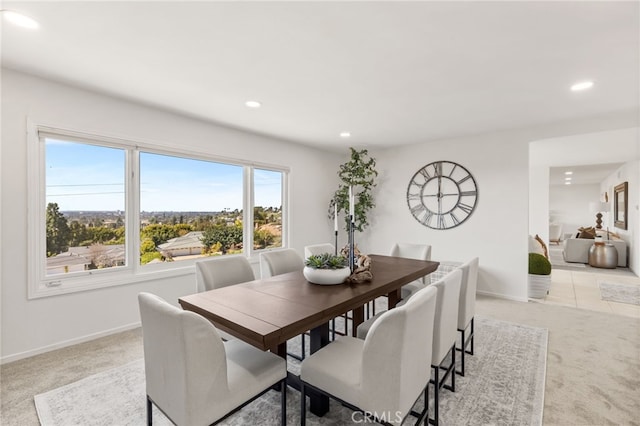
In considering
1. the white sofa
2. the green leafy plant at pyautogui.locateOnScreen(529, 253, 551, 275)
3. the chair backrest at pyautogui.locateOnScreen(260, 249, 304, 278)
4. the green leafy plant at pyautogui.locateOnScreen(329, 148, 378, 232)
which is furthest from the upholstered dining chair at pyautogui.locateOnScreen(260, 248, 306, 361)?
the white sofa

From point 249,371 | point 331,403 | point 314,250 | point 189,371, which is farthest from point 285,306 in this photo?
point 314,250

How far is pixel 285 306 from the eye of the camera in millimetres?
1695

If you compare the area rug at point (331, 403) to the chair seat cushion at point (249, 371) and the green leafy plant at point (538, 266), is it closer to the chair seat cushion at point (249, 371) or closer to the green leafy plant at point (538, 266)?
the chair seat cushion at point (249, 371)

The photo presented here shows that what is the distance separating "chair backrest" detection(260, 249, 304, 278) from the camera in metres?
2.85

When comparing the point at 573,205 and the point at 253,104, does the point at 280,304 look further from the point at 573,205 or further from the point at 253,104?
the point at 573,205

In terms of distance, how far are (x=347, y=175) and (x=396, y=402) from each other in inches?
187

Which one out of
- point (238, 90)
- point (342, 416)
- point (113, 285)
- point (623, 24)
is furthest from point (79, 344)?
point (623, 24)

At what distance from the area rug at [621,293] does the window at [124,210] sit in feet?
17.3

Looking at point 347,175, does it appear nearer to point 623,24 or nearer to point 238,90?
point 238,90

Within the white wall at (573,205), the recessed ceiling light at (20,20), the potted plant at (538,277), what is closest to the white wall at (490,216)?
the potted plant at (538,277)

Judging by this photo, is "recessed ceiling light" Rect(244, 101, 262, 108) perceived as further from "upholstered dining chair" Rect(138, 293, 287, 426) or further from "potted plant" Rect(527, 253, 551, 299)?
"potted plant" Rect(527, 253, 551, 299)

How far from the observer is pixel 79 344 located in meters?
2.77

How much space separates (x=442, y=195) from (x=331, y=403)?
3743mm

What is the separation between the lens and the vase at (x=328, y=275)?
2.15 m
